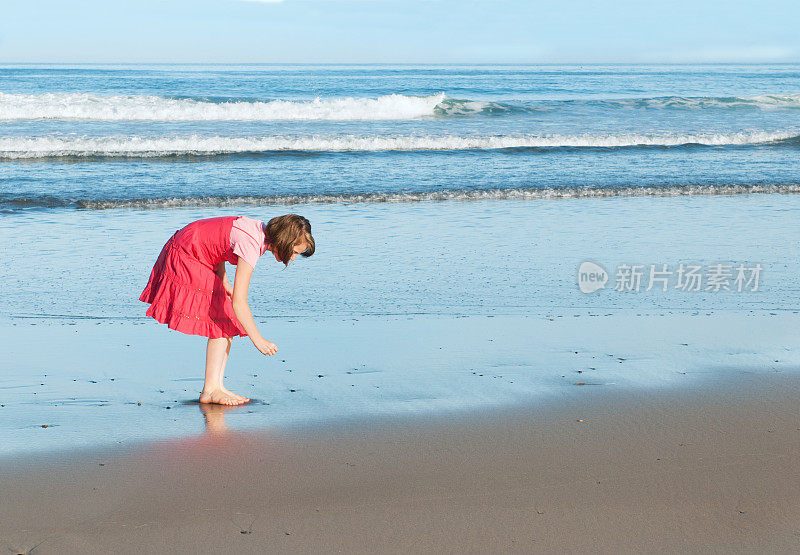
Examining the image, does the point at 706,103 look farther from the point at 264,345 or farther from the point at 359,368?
the point at 264,345

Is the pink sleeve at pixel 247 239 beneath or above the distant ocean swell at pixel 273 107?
above

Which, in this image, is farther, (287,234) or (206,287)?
(206,287)

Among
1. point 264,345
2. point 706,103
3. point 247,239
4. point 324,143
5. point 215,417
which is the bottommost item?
point 324,143

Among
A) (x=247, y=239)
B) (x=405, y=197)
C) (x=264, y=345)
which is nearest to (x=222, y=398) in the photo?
(x=264, y=345)

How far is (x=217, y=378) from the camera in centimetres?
405

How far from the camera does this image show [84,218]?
940 centimetres

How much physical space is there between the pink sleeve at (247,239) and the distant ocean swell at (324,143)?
12239 millimetres

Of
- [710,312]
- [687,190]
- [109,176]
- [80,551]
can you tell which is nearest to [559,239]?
[710,312]

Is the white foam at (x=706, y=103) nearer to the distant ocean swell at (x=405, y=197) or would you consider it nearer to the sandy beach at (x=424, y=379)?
the distant ocean swell at (x=405, y=197)

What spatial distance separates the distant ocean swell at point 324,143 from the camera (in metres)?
15.7

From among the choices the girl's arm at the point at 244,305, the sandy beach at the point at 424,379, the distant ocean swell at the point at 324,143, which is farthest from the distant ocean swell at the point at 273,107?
the girl's arm at the point at 244,305

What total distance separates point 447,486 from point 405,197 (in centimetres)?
802

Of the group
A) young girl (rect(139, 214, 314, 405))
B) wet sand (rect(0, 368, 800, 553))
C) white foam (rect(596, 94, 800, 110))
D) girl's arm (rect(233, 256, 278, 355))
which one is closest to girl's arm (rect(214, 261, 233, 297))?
young girl (rect(139, 214, 314, 405))

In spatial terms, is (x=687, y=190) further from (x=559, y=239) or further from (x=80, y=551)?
(x=80, y=551)
